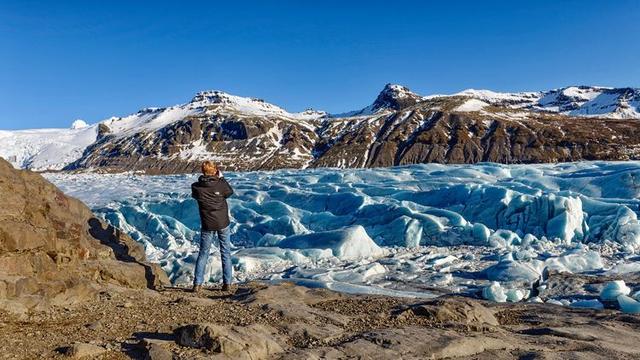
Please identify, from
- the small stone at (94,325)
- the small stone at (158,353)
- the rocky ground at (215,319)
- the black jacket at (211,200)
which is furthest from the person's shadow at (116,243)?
the small stone at (158,353)

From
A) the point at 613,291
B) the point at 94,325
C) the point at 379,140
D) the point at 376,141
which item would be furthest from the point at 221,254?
the point at 379,140

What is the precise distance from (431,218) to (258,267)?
20.3ft

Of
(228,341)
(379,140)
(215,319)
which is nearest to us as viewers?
(228,341)

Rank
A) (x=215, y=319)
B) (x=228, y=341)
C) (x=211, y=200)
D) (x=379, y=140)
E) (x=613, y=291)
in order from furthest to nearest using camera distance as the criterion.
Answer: (x=379, y=140) < (x=613, y=291) < (x=211, y=200) < (x=215, y=319) < (x=228, y=341)

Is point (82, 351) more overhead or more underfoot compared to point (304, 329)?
more overhead

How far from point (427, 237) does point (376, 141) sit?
393 feet

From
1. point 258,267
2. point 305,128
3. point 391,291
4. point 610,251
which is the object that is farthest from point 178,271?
point 305,128

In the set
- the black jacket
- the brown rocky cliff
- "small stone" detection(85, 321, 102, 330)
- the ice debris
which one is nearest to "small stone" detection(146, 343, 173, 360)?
"small stone" detection(85, 321, 102, 330)

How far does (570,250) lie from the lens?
14.2 meters

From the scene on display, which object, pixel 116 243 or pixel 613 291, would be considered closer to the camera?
pixel 613 291

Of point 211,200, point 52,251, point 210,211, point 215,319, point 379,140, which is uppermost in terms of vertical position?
point 379,140

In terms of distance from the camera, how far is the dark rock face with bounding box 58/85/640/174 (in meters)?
116

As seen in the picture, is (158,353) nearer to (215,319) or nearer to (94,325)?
(94,325)

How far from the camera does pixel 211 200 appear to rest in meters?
8.55
